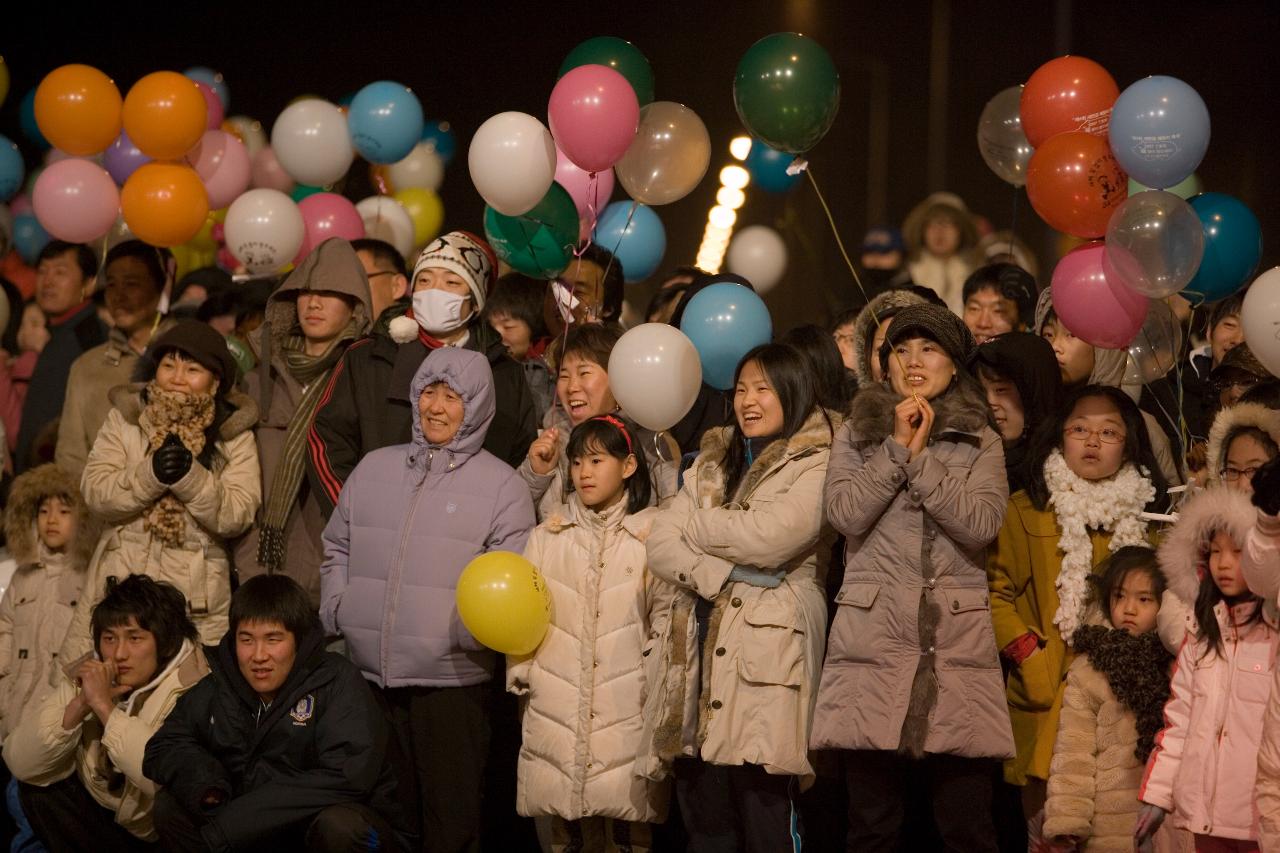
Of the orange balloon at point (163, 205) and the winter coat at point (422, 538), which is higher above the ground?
the orange balloon at point (163, 205)

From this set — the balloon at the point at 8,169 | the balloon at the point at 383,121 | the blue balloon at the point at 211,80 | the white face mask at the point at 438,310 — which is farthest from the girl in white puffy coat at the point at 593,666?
the blue balloon at the point at 211,80

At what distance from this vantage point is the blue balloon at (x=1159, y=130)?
418 centimetres

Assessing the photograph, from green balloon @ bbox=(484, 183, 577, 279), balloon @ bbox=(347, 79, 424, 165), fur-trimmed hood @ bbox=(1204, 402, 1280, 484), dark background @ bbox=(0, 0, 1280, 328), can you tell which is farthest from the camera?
dark background @ bbox=(0, 0, 1280, 328)

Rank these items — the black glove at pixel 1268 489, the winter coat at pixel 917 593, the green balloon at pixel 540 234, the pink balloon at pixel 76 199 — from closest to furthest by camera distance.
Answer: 1. the black glove at pixel 1268 489
2. the winter coat at pixel 917 593
3. the green balloon at pixel 540 234
4. the pink balloon at pixel 76 199

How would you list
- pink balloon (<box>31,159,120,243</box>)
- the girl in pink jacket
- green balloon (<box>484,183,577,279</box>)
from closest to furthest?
1. the girl in pink jacket
2. green balloon (<box>484,183,577,279</box>)
3. pink balloon (<box>31,159,120,243</box>)

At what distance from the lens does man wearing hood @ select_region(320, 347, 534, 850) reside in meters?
4.40

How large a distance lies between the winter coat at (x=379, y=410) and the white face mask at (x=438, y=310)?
0.07 m

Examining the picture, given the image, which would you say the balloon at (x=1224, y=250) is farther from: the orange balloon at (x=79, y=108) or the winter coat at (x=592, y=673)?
the orange balloon at (x=79, y=108)

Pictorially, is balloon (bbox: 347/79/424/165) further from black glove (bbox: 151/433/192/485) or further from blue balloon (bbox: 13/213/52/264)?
blue balloon (bbox: 13/213/52/264)

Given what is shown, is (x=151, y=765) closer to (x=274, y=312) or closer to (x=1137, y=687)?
(x=274, y=312)

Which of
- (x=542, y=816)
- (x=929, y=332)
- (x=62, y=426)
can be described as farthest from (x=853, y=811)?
(x=62, y=426)

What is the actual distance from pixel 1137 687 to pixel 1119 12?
5.81 meters

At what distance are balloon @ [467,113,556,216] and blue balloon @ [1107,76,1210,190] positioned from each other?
1710mm

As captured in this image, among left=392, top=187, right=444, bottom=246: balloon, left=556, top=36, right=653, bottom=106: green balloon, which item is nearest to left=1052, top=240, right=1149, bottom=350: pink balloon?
left=556, top=36, right=653, bottom=106: green balloon
